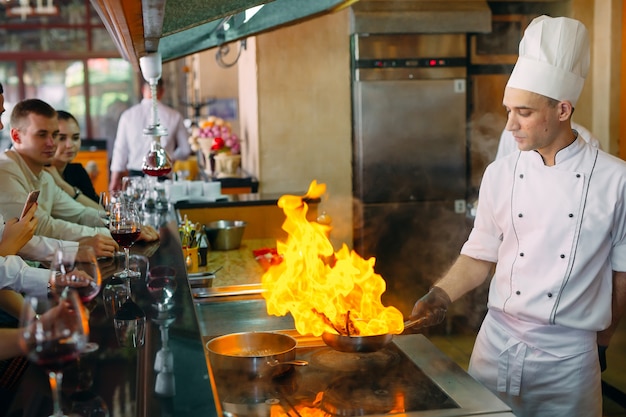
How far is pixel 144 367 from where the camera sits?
1.73m

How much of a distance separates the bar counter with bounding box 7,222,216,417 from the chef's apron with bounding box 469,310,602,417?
1107mm

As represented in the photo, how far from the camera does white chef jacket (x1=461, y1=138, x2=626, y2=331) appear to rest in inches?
98.7

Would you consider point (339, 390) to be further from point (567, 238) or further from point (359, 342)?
point (567, 238)

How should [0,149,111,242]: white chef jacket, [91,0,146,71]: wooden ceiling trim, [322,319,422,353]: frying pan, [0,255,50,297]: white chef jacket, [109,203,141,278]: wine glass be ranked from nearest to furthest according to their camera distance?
[91,0,146,71]: wooden ceiling trim < [322,319,422,353]: frying pan < [0,255,50,297]: white chef jacket < [109,203,141,278]: wine glass < [0,149,111,242]: white chef jacket

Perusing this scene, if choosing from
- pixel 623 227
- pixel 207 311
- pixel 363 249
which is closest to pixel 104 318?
pixel 207 311

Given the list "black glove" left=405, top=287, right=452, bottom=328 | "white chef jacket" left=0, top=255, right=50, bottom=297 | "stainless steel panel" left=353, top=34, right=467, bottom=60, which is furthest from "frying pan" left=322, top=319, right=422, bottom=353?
"stainless steel panel" left=353, top=34, right=467, bottom=60

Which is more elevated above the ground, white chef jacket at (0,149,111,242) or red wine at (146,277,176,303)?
white chef jacket at (0,149,111,242)

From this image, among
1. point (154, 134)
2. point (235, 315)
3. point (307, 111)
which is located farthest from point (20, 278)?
point (307, 111)

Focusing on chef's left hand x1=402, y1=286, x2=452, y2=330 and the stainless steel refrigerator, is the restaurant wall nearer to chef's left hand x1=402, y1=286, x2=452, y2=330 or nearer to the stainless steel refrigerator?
the stainless steel refrigerator

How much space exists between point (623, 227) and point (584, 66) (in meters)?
0.55

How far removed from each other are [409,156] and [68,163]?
2.70 meters

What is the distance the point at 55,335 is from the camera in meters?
1.40

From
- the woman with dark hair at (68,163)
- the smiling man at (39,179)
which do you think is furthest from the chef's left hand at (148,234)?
the woman with dark hair at (68,163)

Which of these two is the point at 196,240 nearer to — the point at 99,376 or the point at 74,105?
the point at 99,376
